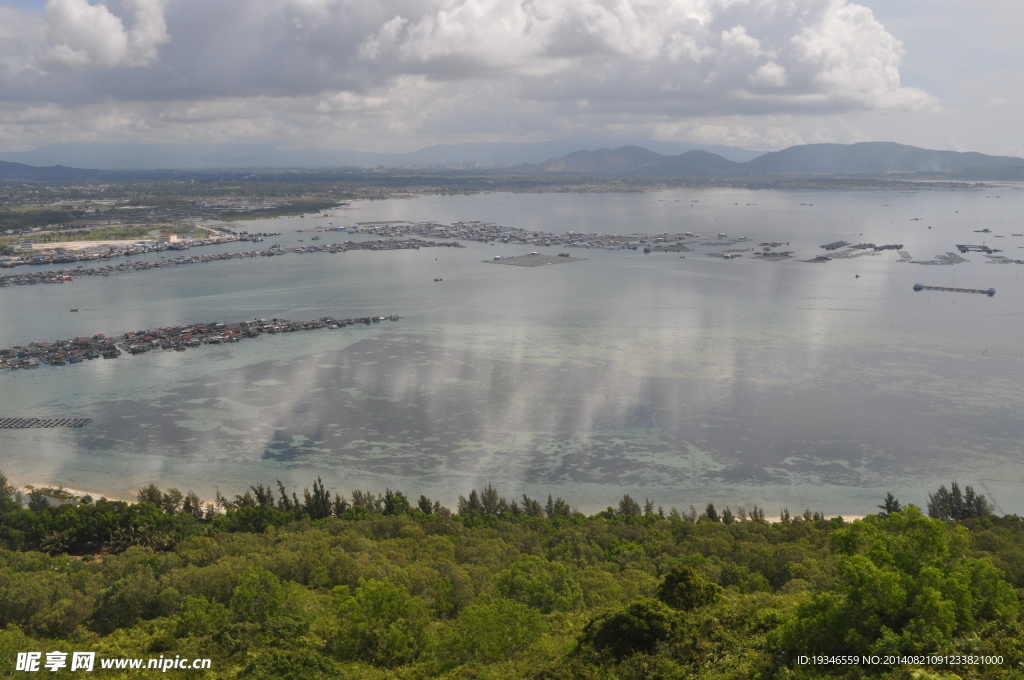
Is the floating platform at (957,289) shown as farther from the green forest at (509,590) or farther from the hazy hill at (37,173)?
the hazy hill at (37,173)

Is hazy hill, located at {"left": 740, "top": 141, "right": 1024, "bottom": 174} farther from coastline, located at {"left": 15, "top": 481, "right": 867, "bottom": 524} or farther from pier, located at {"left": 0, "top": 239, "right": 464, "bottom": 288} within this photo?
coastline, located at {"left": 15, "top": 481, "right": 867, "bottom": 524}

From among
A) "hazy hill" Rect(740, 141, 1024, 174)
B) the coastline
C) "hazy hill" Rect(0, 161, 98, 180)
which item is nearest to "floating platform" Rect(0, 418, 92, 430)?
the coastline

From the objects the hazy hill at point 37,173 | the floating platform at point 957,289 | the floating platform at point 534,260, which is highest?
the hazy hill at point 37,173

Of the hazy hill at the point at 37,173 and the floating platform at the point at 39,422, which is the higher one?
the hazy hill at the point at 37,173

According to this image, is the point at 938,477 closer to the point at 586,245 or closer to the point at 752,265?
the point at 752,265
